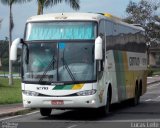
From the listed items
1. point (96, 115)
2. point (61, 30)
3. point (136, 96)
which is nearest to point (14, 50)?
point (61, 30)

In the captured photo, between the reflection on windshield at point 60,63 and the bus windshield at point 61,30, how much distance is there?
291mm

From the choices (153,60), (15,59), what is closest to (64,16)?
(15,59)

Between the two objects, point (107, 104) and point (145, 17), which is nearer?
point (107, 104)

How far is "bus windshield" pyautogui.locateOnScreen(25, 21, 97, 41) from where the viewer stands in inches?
701

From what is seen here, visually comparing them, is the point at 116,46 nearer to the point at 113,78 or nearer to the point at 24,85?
the point at 113,78

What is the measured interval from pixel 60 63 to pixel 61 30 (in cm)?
122

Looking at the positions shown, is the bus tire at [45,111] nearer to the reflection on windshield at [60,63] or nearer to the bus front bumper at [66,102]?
the bus front bumper at [66,102]

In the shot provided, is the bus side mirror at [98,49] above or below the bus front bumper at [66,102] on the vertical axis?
above

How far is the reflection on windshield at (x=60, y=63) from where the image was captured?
17328 millimetres

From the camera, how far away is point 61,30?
18.0 metres

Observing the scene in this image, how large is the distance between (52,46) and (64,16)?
123 cm

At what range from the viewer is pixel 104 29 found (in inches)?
741

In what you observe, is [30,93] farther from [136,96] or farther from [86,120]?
[136,96]

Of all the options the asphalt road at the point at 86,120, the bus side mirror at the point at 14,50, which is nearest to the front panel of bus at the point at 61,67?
the bus side mirror at the point at 14,50
